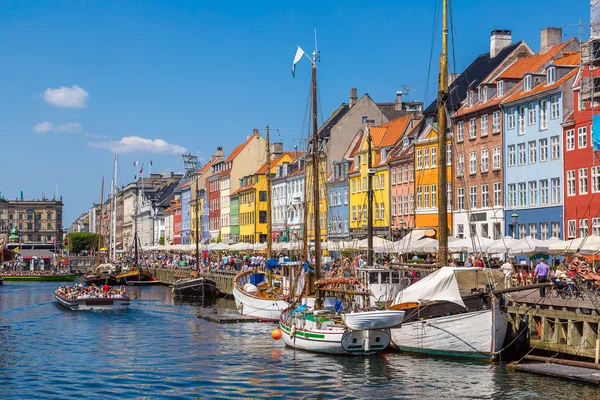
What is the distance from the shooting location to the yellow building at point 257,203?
122750 mm

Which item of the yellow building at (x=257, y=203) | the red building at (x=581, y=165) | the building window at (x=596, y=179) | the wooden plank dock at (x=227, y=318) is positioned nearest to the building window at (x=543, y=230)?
the red building at (x=581, y=165)

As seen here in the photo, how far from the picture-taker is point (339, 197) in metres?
99.0

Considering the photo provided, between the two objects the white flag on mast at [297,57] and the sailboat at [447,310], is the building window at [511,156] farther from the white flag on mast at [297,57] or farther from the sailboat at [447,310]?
the sailboat at [447,310]

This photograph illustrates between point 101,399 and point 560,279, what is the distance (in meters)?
16.9

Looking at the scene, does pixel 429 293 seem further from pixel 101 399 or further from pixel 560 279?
pixel 101 399

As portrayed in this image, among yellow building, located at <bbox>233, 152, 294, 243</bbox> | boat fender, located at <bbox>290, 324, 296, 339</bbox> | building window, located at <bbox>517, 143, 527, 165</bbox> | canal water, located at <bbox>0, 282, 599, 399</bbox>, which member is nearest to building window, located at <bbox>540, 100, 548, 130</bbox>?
building window, located at <bbox>517, 143, 527, 165</bbox>

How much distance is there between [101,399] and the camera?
95.8 feet

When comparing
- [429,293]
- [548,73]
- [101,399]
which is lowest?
[101,399]

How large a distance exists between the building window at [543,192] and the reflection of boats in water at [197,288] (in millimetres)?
27735

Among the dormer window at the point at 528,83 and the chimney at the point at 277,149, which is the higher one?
the chimney at the point at 277,149

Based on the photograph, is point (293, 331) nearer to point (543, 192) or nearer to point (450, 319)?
point (450, 319)

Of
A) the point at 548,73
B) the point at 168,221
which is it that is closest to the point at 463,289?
the point at 548,73

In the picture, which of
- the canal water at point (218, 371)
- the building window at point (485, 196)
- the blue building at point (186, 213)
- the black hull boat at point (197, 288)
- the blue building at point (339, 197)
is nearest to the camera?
the canal water at point (218, 371)

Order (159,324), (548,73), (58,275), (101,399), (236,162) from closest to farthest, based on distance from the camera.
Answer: (101,399)
(159,324)
(548,73)
(58,275)
(236,162)
